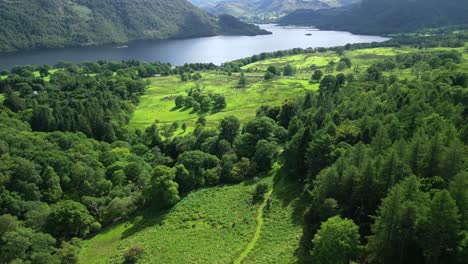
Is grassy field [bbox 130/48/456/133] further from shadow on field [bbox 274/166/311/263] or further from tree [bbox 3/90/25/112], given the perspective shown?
shadow on field [bbox 274/166/311/263]

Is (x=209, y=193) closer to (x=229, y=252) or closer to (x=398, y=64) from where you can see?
(x=229, y=252)

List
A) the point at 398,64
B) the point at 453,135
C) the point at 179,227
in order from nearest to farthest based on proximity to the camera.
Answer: the point at 453,135 → the point at 179,227 → the point at 398,64

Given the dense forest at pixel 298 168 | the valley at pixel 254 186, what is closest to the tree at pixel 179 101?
the dense forest at pixel 298 168

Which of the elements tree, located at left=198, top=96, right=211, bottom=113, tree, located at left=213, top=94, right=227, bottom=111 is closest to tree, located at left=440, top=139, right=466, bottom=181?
tree, located at left=213, top=94, right=227, bottom=111

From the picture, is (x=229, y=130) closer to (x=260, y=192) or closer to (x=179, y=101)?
(x=260, y=192)

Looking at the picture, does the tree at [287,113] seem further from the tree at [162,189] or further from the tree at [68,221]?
the tree at [68,221]

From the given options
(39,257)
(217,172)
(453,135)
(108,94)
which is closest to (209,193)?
(217,172)
